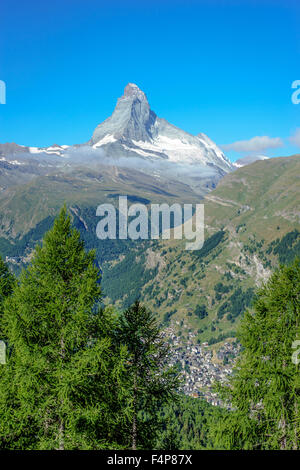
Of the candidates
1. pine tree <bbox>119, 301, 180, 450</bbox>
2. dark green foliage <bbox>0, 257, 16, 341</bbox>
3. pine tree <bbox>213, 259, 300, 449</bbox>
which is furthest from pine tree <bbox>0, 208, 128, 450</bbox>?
dark green foliage <bbox>0, 257, 16, 341</bbox>

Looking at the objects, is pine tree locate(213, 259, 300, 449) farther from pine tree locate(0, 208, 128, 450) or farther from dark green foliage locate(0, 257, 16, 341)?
dark green foliage locate(0, 257, 16, 341)

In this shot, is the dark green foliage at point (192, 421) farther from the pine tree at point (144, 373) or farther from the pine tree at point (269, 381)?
the pine tree at point (269, 381)

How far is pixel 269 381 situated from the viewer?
1975 cm

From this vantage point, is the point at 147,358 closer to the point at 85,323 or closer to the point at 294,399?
the point at 85,323

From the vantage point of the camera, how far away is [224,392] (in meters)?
21.7

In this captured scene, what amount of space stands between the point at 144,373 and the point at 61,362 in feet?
20.8

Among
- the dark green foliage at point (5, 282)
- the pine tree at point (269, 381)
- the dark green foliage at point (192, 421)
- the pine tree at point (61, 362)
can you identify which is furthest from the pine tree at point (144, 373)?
the dark green foliage at point (192, 421)

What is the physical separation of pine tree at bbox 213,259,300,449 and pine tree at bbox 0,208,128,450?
7020mm

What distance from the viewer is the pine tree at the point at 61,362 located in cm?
1659

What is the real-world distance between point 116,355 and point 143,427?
6187 millimetres

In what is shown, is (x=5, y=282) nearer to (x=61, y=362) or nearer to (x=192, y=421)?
(x=61, y=362)

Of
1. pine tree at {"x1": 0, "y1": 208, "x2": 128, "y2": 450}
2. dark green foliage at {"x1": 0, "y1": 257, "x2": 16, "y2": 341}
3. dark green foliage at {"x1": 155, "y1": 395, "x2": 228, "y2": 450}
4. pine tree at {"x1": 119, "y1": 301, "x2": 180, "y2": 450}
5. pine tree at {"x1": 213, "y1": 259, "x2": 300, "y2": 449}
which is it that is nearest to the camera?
pine tree at {"x1": 0, "y1": 208, "x2": 128, "y2": 450}

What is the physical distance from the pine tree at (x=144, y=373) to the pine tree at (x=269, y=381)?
3.86 m

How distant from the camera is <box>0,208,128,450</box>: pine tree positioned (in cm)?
1659
